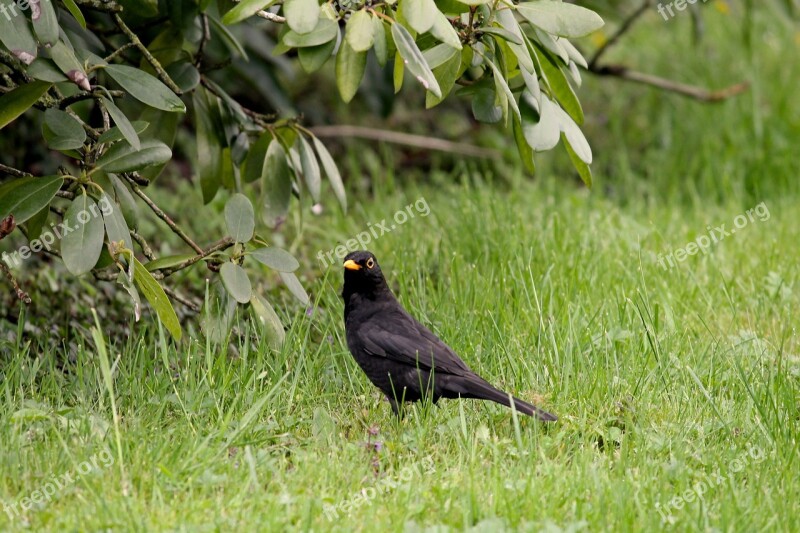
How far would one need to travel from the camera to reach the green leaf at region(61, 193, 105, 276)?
307cm

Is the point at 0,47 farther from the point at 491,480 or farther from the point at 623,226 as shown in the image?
the point at 623,226

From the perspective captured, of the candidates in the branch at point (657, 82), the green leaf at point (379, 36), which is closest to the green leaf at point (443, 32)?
the green leaf at point (379, 36)

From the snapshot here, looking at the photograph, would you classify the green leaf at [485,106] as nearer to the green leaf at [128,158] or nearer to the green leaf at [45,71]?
the green leaf at [128,158]

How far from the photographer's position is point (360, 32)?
2785 millimetres

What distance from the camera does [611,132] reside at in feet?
26.9

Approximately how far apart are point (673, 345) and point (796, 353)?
66 centimetres

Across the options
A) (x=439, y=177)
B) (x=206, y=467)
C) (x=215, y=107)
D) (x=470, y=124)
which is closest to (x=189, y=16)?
(x=215, y=107)

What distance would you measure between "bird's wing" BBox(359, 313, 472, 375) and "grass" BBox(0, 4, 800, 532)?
176 millimetres

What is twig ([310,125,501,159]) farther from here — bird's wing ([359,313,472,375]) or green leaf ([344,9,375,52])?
green leaf ([344,9,375,52])

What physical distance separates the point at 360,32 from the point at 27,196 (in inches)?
47.0

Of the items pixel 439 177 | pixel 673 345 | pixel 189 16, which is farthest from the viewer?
pixel 439 177

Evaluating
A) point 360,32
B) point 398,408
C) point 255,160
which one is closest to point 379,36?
point 360,32

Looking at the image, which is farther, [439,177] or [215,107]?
[439,177]

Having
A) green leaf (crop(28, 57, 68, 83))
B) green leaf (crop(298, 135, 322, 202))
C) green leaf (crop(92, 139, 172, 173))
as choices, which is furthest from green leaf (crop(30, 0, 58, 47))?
green leaf (crop(298, 135, 322, 202))
